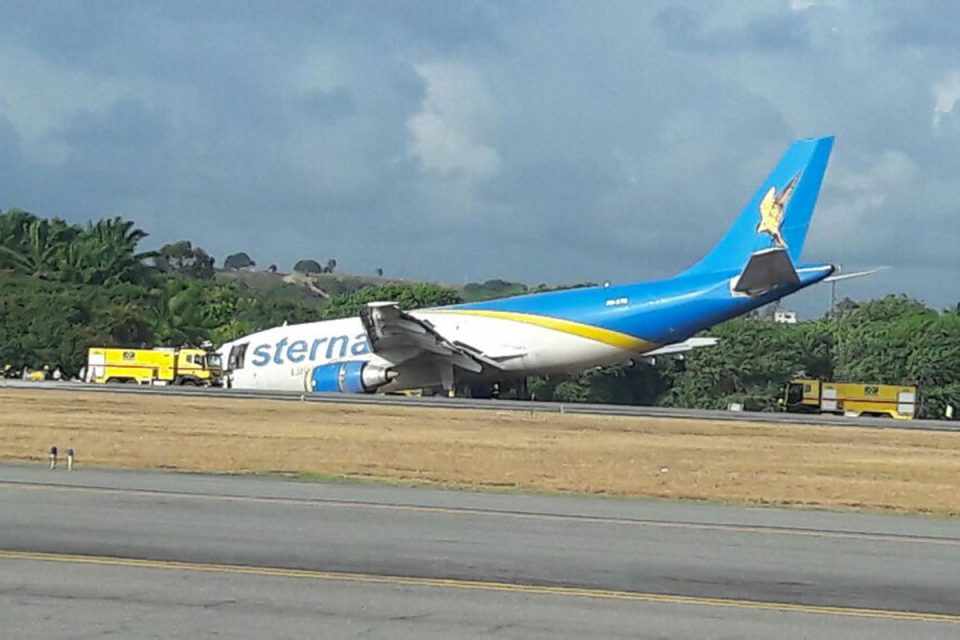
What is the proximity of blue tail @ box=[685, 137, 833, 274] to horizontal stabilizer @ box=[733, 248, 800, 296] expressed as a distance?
125 cm

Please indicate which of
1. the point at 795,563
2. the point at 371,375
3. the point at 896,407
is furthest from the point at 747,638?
the point at 896,407

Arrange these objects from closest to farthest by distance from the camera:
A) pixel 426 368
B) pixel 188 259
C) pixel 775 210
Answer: pixel 775 210 < pixel 426 368 < pixel 188 259

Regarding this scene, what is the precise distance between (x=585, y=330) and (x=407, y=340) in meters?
5.74

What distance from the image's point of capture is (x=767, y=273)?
1634 inches

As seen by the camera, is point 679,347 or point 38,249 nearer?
point 679,347

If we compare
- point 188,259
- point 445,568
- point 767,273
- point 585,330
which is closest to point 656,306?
point 585,330

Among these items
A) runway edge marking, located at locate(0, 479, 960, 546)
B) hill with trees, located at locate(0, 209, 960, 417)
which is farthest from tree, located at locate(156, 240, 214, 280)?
runway edge marking, located at locate(0, 479, 960, 546)

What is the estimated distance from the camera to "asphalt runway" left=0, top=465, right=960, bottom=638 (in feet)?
31.7

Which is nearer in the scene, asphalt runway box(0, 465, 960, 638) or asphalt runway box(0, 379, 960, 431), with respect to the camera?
asphalt runway box(0, 465, 960, 638)

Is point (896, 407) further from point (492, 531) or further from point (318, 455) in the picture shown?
point (492, 531)

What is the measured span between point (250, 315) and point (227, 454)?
2809 inches

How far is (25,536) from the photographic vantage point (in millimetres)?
13062

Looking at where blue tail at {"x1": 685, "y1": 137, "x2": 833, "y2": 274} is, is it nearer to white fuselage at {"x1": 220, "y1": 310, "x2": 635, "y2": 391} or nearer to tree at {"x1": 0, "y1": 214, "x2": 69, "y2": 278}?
white fuselage at {"x1": 220, "y1": 310, "x2": 635, "y2": 391}

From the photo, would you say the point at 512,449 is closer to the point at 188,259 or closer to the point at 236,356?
the point at 236,356
